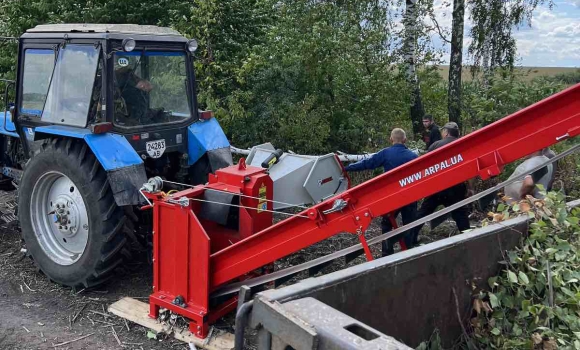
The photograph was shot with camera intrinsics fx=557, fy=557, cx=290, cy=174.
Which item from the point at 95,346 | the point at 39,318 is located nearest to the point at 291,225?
the point at 95,346

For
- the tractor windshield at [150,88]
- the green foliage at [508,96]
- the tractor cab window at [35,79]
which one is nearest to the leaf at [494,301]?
the tractor windshield at [150,88]

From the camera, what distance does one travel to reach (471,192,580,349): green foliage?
276 centimetres

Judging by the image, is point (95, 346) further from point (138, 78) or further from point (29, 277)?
point (138, 78)

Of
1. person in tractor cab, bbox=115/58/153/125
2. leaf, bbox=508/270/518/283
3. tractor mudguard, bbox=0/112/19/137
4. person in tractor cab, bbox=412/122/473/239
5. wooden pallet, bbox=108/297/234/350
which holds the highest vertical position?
person in tractor cab, bbox=115/58/153/125

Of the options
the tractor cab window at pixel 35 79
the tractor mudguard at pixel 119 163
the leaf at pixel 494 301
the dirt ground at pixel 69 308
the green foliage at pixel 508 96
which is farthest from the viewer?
the green foliage at pixel 508 96

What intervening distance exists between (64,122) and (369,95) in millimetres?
5515

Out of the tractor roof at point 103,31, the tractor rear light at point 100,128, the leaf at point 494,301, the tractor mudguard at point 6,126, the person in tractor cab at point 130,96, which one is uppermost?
the tractor roof at point 103,31

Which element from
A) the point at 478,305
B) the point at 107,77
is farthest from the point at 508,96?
the point at 107,77

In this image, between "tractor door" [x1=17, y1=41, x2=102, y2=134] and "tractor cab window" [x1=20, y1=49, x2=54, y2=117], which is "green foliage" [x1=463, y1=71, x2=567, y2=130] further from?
"tractor cab window" [x1=20, y1=49, x2=54, y2=117]

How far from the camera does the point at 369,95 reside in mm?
9234

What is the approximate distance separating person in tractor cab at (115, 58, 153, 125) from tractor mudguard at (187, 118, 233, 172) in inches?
19.8

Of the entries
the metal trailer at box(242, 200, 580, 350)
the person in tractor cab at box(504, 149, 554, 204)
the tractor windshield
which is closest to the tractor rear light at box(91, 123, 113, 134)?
the tractor windshield

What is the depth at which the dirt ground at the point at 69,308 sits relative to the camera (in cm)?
420

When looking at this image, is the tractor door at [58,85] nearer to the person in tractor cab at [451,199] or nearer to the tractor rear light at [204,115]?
the tractor rear light at [204,115]
